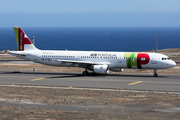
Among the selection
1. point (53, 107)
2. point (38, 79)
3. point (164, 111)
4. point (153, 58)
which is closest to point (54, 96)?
point (53, 107)

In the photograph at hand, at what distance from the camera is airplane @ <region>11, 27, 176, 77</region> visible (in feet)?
146

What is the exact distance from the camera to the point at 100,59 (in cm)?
4675

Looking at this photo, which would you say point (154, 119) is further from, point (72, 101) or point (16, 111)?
point (16, 111)

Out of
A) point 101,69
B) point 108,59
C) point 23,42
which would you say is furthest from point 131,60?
point 23,42

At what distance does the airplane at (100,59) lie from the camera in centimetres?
4453

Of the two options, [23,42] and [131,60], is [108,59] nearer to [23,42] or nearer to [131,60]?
[131,60]

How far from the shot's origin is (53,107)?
23344 mm

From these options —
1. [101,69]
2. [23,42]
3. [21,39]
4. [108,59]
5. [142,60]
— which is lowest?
[101,69]

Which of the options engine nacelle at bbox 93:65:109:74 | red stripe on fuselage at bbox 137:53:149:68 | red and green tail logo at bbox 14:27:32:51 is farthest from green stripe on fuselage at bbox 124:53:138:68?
red and green tail logo at bbox 14:27:32:51

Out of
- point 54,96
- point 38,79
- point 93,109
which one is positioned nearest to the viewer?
point 93,109

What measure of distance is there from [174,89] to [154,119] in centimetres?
1430

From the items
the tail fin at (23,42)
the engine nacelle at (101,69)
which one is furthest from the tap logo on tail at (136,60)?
the tail fin at (23,42)

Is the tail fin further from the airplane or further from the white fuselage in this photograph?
the white fuselage

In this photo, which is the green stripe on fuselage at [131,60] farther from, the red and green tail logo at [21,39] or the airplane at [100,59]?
the red and green tail logo at [21,39]
